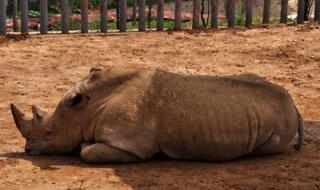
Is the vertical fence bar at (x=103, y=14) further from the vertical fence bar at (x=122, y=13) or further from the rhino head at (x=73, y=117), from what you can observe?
the rhino head at (x=73, y=117)

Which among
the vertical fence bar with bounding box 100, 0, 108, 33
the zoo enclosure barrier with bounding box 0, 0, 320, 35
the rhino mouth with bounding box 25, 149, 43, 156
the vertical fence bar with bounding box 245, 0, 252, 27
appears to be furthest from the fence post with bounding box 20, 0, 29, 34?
the rhino mouth with bounding box 25, 149, 43, 156

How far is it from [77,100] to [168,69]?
16.2ft

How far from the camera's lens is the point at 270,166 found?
18.1 feet

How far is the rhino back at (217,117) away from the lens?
18.1 feet

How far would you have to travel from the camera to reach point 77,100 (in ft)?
18.6

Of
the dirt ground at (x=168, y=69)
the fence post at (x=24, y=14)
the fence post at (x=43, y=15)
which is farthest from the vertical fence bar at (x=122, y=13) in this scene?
the fence post at (x=24, y=14)

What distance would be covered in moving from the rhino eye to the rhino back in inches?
23.7

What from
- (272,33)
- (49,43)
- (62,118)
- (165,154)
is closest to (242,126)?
(165,154)

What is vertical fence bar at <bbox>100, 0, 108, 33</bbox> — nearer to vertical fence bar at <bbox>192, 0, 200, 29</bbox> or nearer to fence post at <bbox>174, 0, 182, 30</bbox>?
fence post at <bbox>174, 0, 182, 30</bbox>

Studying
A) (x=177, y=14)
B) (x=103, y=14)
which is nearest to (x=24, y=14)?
(x=103, y=14)

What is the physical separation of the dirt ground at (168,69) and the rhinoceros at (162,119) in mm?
112

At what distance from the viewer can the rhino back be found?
552 cm

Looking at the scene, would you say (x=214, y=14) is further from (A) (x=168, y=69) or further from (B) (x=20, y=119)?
(B) (x=20, y=119)

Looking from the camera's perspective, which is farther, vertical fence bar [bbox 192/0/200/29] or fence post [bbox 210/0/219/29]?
fence post [bbox 210/0/219/29]
